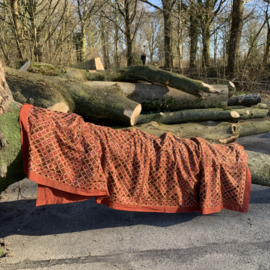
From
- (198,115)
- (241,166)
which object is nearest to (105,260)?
(241,166)

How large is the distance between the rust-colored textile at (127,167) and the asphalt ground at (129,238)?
0.81 ft

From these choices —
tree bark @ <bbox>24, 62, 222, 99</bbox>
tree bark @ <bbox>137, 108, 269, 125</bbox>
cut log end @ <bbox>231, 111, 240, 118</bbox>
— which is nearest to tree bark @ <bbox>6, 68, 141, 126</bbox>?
tree bark @ <bbox>137, 108, 269, 125</bbox>

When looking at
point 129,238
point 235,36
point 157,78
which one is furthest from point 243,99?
point 129,238

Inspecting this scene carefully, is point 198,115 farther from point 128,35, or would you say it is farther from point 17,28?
point 128,35

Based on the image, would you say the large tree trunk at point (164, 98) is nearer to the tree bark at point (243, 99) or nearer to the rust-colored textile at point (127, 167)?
the tree bark at point (243, 99)

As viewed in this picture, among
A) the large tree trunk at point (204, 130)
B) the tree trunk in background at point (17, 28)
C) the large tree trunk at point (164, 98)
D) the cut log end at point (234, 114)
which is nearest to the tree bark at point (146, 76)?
the large tree trunk at point (164, 98)

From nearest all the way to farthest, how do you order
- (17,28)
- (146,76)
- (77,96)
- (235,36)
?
1. (77,96)
2. (146,76)
3. (17,28)
4. (235,36)

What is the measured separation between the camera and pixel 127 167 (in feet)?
7.45

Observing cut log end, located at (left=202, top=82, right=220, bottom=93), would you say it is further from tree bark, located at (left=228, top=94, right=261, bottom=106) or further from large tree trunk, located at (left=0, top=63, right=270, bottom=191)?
large tree trunk, located at (left=0, top=63, right=270, bottom=191)

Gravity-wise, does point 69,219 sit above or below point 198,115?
below

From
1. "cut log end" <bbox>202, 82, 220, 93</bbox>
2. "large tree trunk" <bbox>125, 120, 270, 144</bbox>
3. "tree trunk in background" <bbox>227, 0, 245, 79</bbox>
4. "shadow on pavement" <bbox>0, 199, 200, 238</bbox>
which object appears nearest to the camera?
"shadow on pavement" <bbox>0, 199, 200, 238</bbox>

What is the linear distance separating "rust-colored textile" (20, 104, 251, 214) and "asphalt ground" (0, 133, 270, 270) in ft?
0.81

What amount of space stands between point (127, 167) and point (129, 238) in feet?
A: 2.35

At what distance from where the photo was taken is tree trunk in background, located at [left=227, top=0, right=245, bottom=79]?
991 centimetres
